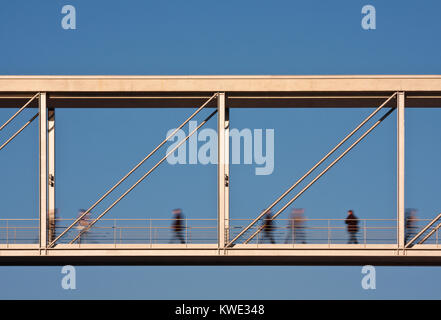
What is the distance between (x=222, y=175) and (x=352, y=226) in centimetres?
361

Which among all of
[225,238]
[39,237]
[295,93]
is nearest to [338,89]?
[295,93]

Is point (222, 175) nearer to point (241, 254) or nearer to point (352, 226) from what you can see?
point (241, 254)

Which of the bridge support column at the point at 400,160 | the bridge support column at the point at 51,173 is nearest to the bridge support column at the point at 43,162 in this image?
the bridge support column at the point at 51,173

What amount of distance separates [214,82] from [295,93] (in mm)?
2167

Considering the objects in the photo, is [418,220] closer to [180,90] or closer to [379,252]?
[379,252]

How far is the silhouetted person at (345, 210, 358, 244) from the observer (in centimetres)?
2331

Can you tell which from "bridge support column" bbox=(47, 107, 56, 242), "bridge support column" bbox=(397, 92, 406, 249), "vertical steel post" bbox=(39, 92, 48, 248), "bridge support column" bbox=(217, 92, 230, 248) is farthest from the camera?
"bridge support column" bbox=(47, 107, 56, 242)

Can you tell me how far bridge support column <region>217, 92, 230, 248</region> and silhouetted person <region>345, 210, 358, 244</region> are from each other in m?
3.15

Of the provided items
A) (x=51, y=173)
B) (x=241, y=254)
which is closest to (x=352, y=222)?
(x=241, y=254)

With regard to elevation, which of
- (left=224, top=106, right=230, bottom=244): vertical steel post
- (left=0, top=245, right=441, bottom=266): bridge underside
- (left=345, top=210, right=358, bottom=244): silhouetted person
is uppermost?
(left=224, top=106, right=230, bottom=244): vertical steel post

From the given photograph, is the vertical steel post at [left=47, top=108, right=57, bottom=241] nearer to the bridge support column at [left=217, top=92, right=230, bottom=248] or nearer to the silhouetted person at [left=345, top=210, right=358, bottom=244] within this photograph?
the bridge support column at [left=217, top=92, right=230, bottom=248]

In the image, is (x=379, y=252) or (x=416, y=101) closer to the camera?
(x=379, y=252)

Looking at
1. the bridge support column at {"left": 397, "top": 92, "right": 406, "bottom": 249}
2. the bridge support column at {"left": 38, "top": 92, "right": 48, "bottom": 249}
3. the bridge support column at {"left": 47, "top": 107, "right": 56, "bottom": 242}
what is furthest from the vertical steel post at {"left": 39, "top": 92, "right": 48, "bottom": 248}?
the bridge support column at {"left": 397, "top": 92, "right": 406, "bottom": 249}

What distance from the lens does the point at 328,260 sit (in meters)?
23.6
